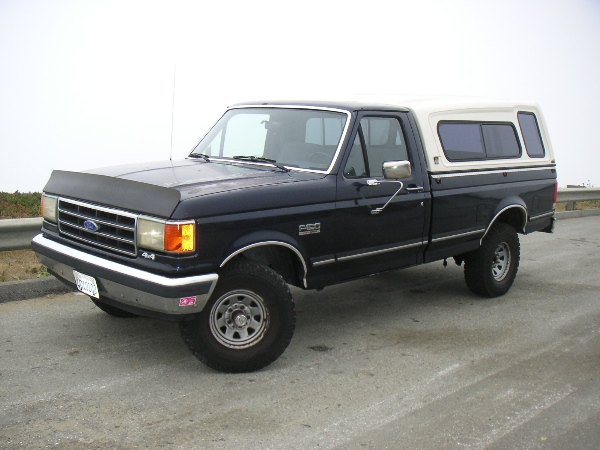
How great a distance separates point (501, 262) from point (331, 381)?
127 inches

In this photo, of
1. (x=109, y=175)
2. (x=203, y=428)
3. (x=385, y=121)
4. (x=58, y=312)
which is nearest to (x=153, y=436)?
(x=203, y=428)

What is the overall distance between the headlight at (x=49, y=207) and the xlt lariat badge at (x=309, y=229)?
1866 millimetres

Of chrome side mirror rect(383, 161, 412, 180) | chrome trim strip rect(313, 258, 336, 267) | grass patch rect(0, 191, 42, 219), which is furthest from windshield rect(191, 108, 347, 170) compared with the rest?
grass patch rect(0, 191, 42, 219)

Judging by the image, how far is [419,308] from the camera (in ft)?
22.8

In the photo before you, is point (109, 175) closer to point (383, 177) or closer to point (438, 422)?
point (383, 177)

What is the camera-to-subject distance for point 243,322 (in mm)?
5051

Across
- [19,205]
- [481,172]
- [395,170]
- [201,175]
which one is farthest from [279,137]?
[19,205]

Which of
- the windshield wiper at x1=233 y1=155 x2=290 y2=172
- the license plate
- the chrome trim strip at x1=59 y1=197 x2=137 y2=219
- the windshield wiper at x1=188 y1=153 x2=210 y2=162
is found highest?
the windshield wiper at x1=233 y1=155 x2=290 y2=172

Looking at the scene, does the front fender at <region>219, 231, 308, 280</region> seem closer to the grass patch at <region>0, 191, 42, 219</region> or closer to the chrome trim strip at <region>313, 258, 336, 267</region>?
the chrome trim strip at <region>313, 258, 336, 267</region>

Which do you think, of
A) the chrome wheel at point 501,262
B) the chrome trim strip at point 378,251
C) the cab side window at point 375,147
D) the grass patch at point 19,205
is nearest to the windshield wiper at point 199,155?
the cab side window at point 375,147

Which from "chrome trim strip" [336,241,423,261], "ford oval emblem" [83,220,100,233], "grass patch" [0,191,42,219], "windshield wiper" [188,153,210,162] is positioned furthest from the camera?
"grass patch" [0,191,42,219]

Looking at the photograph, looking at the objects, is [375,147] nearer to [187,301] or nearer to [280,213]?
[280,213]

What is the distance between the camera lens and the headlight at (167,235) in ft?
15.1

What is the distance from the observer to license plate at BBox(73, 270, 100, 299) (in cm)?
500
